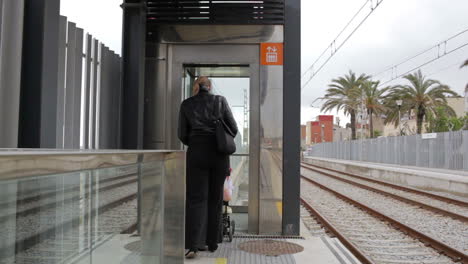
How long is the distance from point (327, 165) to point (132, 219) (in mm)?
42988

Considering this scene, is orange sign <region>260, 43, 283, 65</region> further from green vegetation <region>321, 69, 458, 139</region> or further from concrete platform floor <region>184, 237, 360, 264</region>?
green vegetation <region>321, 69, 458, 139</region>

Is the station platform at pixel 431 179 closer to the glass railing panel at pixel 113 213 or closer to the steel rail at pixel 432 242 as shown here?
the steel rail at pixel 432 242

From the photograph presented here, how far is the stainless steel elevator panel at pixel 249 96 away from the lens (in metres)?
6.14

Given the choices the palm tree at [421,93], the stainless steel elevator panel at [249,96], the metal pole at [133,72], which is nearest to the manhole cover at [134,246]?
the metal pole at [133,72]

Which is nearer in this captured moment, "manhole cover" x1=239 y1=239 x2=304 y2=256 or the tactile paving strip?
the tactile paving strip

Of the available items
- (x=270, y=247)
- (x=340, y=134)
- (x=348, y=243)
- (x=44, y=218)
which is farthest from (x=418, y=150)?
(x=340, y=134)

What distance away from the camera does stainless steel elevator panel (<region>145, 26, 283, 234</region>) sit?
6145mm

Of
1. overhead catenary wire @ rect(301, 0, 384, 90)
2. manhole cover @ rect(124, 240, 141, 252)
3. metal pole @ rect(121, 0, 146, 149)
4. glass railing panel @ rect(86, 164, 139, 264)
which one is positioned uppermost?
overhead catenary wire @ rect(301, 0, 384, 90)

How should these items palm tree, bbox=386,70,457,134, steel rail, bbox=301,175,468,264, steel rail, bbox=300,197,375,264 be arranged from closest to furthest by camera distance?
steel rail, bbox=300,197,375,264, steel rail, bbox=301,175,468,264, palm tree, bbox=386,70,457,134

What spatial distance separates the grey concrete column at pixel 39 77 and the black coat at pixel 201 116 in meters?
1.70

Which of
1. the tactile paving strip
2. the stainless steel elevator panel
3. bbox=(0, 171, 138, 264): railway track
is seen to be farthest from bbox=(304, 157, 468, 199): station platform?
bbox=(0, 171, 138, 264): railway track

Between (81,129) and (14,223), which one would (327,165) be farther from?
(14,223)

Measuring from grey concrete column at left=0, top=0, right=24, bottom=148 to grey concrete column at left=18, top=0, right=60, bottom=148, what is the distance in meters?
0.07

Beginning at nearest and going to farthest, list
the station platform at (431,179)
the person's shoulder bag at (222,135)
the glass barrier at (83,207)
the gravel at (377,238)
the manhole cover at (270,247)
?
the glass barrier at (83,207)
the person's shoulder bag at (222,135)
the manhole cover at (270,247)
the gravel at (377,238)
the station platform at (431,179)
